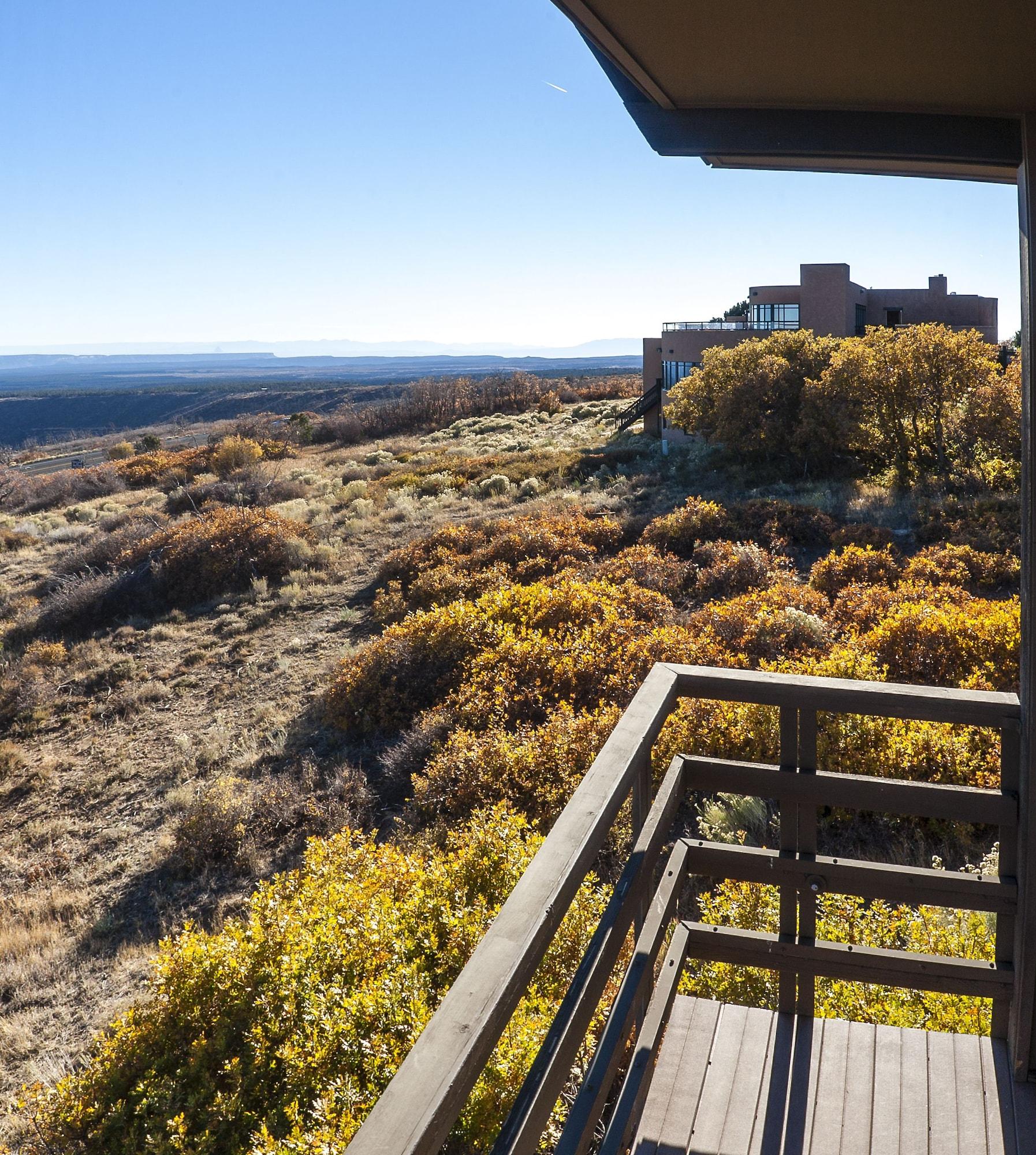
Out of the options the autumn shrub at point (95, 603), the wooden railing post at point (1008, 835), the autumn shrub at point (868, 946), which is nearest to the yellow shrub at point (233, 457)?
the autumn shrub at point (95, 603)

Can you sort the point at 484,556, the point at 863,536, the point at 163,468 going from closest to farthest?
the point at 863,536
the point at 484,556
the point at 163,468

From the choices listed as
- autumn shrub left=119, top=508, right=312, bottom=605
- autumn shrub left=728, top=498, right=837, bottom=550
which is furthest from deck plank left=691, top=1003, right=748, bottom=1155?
autumn shrub left=119, top=508, right=312, bottom=605

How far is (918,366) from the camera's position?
17.0 meters

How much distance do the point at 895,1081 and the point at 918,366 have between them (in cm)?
1718

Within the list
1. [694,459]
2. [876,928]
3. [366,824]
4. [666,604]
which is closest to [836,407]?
[694,459]

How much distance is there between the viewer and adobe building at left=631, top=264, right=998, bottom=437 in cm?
2966

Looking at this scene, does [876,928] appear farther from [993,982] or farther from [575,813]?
[575,813]

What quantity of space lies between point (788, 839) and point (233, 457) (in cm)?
2916

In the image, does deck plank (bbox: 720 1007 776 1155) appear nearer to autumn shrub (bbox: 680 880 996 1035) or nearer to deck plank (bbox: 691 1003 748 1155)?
deck plank (bbox: 691 1003 748 1155)

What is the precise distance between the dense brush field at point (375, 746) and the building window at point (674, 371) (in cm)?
1049

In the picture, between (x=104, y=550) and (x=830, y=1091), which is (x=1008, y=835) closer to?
(x=830, y=1091)

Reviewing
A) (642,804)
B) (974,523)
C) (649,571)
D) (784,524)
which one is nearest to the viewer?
(642,804)

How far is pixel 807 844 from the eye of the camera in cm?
250

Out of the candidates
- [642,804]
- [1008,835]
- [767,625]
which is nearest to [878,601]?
[767,625]
